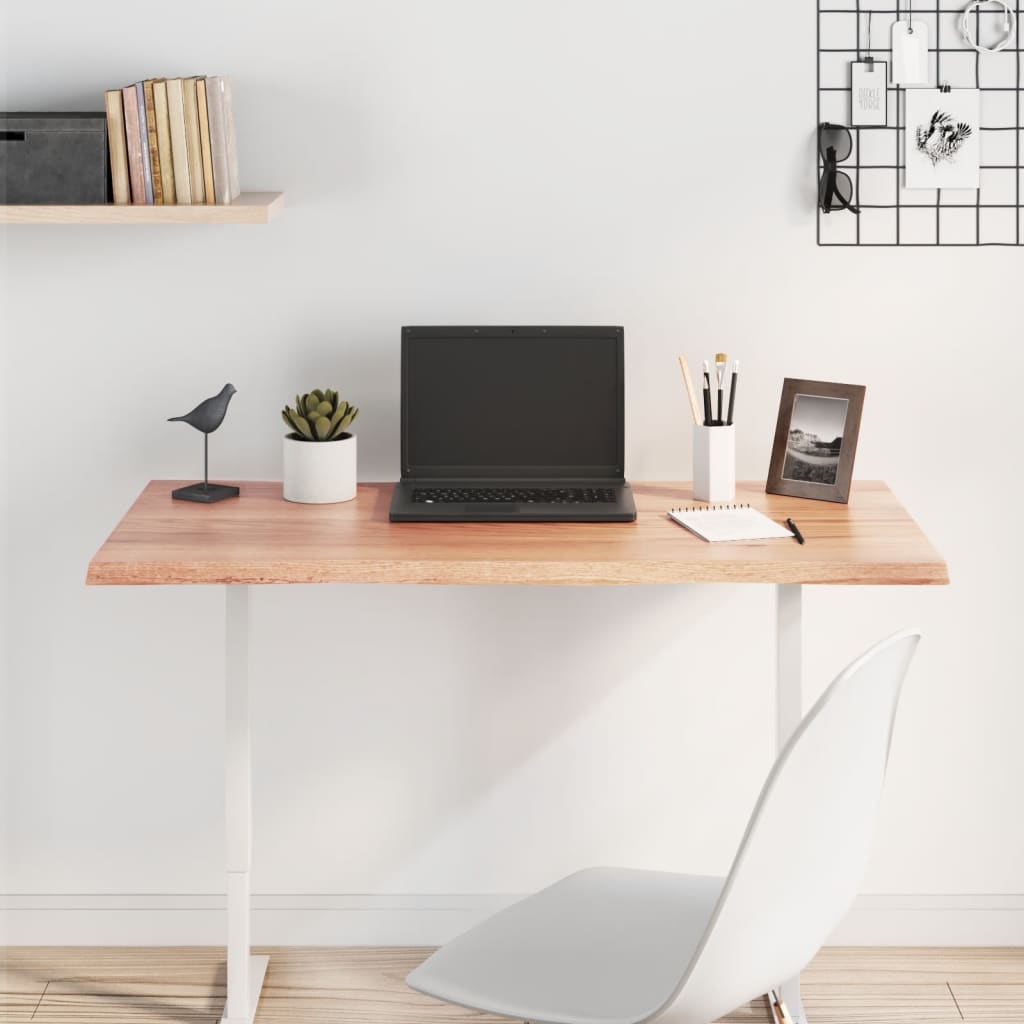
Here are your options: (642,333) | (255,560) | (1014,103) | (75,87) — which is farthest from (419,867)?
(1014,103)

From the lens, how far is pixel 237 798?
2.18m

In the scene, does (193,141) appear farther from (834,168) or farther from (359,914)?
(359,914)

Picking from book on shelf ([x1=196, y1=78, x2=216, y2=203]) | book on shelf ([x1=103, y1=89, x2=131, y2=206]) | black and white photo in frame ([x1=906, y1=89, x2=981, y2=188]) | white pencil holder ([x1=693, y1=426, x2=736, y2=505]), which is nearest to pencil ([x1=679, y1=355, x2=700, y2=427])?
white pencil holder ([x1=693, y1=426, x2=736, y2=505])

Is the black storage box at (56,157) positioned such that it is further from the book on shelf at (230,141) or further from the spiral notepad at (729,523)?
the spiral notepad at (729,523)

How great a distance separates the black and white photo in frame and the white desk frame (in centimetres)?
75

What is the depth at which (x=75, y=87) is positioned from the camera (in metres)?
2.31

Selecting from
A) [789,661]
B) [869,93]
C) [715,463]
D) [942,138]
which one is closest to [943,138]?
[942,138]

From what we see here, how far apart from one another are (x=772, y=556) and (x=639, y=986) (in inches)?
24.6

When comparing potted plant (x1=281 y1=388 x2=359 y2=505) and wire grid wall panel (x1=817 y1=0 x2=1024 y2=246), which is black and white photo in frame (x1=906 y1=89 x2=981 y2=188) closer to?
wire grid wall panel (x1=817 y1=0 x2=1024 y2=246)

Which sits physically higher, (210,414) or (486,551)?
(210,414)

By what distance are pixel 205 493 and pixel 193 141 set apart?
0.56 m

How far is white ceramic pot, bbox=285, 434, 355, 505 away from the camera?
2193 millimetres

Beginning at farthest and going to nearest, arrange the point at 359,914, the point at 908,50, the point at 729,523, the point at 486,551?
1. the point at 359,914
2. the point at 908,50
3. the point at 729,523
4. the point at 486,551

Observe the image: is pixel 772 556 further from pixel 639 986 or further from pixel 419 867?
pixel 419 867
